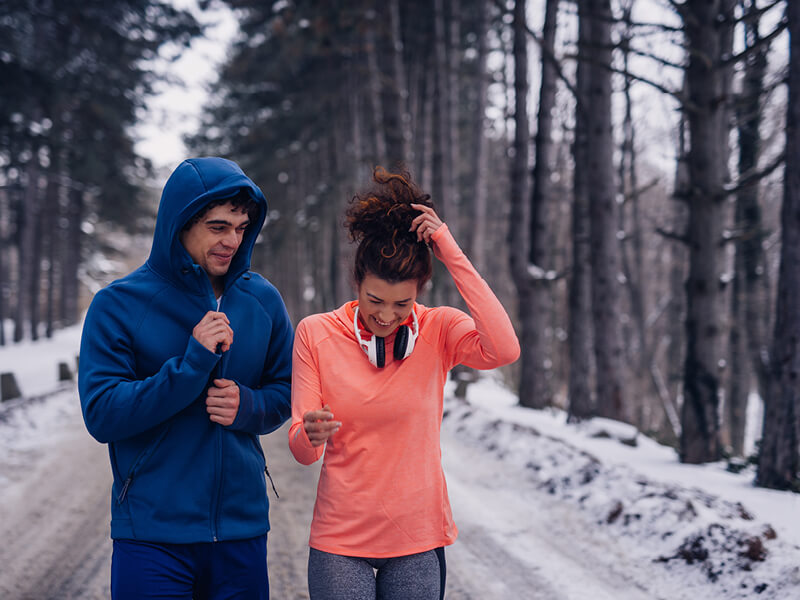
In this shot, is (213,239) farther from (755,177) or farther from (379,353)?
(755,177)

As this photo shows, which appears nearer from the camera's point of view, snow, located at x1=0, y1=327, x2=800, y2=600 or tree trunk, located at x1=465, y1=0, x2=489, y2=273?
snow, located at x1=0, y1=327, x2=800, y2=600

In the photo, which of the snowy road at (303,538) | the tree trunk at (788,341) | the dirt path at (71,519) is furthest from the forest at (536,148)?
the dirt path at (71,519)

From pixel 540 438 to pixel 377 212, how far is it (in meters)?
6.27

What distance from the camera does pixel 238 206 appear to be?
2.59 meters

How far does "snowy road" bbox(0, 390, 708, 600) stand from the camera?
4.56 m

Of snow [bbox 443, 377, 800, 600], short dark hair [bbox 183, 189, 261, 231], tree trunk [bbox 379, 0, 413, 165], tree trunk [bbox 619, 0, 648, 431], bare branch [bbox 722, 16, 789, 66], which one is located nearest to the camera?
short dark hair [bbox 183, 189, 261, 231]

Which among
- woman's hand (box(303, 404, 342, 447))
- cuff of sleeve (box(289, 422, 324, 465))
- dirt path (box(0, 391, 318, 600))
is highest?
woman's hand (box(303, 404, 342, 447))

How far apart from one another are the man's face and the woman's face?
53 centimetres

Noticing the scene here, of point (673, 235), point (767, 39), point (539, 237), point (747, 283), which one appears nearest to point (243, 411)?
point (673, 235)

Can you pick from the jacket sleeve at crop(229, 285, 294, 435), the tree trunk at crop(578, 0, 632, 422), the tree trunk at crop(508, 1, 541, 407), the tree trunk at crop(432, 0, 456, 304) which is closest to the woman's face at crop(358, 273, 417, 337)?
the jacket sleeve at crop(229, 285, 294, 435)

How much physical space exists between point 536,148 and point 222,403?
33.7 ft

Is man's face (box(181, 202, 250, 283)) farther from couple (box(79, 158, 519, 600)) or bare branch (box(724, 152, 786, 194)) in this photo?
bare branch (box(724, 152, 786, 194))

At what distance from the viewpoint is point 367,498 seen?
2.36 meters

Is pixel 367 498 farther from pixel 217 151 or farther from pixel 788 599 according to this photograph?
pixel 217 151
